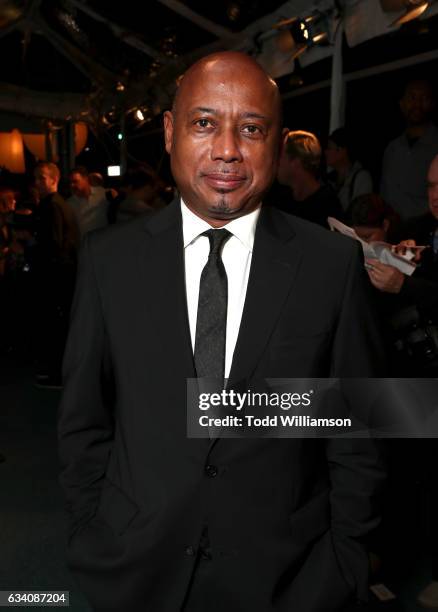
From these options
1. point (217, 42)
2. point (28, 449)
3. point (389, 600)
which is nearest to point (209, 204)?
point (389, 600)

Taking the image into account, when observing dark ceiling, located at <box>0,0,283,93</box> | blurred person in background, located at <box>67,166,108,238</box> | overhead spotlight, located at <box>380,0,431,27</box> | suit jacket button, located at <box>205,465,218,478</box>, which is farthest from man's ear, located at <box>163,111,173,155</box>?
blurred person in background, located at <box>67,166,108,238</box>

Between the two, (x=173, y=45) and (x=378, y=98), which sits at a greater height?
(x=173, y=45)

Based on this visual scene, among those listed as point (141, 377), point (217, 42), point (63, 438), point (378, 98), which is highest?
point (217, 42)

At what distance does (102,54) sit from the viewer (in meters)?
7.79

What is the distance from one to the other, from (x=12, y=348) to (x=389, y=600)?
4376mm

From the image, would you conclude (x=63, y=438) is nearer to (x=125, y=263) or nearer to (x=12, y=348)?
(x=125, y=263)

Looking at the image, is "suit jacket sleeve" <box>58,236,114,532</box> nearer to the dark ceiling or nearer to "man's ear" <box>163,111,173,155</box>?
"man's ear" <box>163,111,173,155</box>

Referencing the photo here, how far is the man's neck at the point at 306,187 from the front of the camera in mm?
2754

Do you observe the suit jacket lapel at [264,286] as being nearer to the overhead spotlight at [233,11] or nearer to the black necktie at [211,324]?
the black necktie at [211,324]

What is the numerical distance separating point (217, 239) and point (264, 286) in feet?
0.37

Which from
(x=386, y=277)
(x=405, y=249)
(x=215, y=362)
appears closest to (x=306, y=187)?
(x=405, y=249)

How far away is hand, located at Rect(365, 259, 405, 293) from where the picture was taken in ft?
6.38

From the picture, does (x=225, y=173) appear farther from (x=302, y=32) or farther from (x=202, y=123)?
(x=302, y=32)

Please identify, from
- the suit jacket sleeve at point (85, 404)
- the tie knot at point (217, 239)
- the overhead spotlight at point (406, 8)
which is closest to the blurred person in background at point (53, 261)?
the overhead spotlight at point (406, 8)
